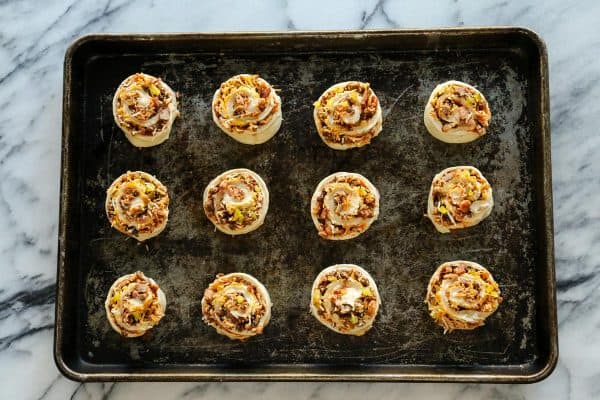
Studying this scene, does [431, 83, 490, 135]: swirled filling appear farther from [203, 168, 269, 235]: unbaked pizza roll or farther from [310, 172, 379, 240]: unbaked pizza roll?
[203, 168, 269, 235]: unbaked pizza roll

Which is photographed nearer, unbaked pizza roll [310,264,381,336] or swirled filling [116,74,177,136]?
unbaked pizza roll [310,264,381,336]

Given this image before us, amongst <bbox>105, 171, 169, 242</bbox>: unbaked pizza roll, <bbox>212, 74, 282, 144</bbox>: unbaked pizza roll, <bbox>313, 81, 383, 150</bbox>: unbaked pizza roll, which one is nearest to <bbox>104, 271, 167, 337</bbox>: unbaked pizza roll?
<bbox>105, 171, 169, 242</bbox>: unbaked pizza roll

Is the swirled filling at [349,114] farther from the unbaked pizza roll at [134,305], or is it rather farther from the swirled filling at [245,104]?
the unbaked pizza roll at [134,305]

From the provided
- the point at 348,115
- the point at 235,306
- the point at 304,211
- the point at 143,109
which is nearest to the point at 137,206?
the point at 143,109

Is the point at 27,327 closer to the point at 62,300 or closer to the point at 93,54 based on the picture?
the point at 62,300

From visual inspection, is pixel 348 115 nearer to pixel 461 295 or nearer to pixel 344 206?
pixel 344 206

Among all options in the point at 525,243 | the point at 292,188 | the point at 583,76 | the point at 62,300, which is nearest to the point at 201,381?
the point at 62,300

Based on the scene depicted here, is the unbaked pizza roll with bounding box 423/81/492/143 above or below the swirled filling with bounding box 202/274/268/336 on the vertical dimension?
above
